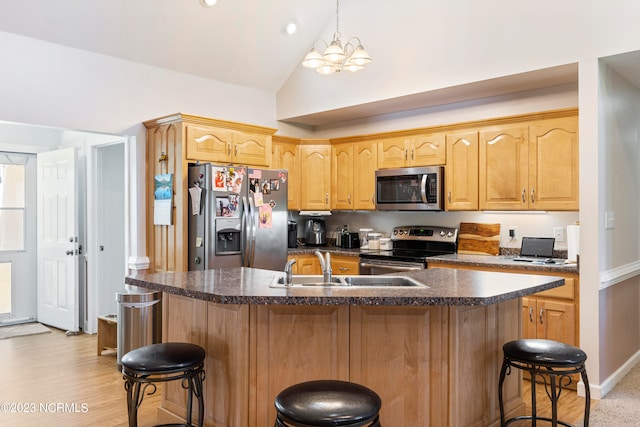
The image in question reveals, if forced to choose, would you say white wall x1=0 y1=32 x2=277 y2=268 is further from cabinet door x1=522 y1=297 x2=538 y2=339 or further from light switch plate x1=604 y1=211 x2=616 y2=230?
light switch plate x1=604 y1=211 x2=616 y2=230

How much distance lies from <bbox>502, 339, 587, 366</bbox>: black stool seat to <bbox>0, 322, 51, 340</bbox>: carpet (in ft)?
16.0

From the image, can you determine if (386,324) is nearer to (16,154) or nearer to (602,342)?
(602,342)

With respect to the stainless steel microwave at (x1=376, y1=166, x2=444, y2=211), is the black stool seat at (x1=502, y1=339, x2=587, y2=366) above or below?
below

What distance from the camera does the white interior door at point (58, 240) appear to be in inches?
221

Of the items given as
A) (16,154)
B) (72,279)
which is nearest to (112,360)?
(72,279)

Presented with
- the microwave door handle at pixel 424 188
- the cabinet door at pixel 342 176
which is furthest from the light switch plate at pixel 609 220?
the cabinet door at pixel 342 176

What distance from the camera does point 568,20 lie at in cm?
383

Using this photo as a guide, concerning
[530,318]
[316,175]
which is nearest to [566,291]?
[530,318]

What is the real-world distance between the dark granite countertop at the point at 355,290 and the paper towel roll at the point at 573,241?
129 centimetres

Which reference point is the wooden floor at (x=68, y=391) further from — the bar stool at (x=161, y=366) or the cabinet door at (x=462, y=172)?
the cabinet door at (x=462, y=172)

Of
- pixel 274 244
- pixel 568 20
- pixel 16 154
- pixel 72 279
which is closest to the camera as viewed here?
pixel 568 20

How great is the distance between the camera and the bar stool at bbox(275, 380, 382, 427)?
6.17 feet

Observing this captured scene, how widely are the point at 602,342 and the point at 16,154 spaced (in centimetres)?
620

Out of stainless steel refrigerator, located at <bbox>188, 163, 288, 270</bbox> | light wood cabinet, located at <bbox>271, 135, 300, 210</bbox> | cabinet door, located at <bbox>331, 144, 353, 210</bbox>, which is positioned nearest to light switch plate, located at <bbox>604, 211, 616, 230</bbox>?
cabinet door, located at <bbox>331, 144, 353, 210</bbox>
